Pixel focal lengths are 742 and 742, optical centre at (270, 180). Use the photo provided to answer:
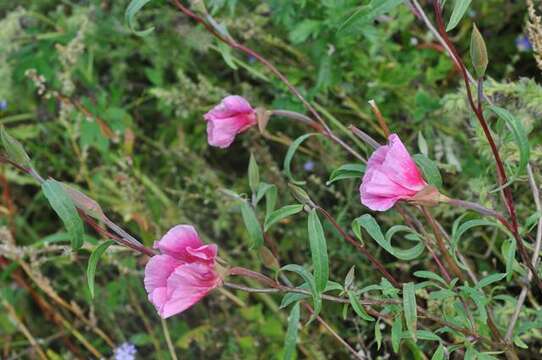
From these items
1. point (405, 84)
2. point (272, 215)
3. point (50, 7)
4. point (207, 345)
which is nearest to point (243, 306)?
point (207, 345)

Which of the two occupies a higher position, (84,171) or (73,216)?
(73,216)

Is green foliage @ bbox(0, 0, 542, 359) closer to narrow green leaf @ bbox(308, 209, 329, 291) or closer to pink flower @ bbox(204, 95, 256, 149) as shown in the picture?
pink flower @ bbox(204, 95, 256, 149)

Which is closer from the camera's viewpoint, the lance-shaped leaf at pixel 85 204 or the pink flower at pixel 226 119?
the lance-shaped leaf at pixel 85 204

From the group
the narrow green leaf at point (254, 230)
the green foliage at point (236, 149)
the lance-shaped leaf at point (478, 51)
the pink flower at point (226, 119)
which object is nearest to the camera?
the lance-shaped leaf at point (478, 51)

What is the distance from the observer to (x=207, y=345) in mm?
1543

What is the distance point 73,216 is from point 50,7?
1.47 meters

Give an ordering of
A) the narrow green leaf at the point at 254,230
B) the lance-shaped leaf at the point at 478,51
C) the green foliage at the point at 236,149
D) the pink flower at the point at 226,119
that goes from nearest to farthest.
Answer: the lance-shaped leaf at the point at 478,51 < the narrow green leaf at the point at 254,230 < the pink flower at the point at 226,119 < the green foliage at the point at 236,149

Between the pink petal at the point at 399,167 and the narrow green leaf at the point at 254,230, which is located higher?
the pink petal at the point at 399,167

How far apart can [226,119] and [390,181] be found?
32cm

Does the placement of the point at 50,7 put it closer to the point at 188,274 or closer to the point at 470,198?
the point at 470,198

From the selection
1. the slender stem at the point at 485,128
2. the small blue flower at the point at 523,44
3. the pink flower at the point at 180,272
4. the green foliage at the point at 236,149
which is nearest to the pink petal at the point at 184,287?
the pink flower at the point at 180,272

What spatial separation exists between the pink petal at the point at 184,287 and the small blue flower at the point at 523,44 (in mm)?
1112

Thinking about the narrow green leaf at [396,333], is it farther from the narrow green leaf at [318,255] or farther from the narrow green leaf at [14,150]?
the narrow green leaf at [14,150]

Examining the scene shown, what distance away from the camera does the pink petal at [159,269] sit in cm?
80
